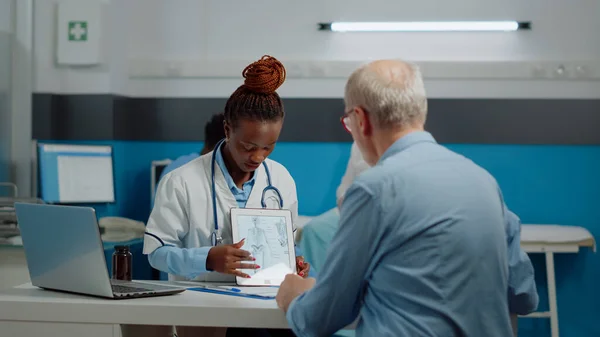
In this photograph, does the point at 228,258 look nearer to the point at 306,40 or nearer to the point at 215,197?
the point at 215,197

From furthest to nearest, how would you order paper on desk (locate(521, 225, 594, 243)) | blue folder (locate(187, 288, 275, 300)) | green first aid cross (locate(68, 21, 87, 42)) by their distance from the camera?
1. green first aid cross (locate(68, 21, 87, 42))
2. paper on desk (locate(521, 225, 594, 243))
3. blue folder (locate(187, 288, 275, 300))

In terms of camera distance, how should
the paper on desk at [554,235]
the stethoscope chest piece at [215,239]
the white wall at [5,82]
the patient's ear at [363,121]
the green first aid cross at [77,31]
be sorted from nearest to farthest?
the patient's ear at [363,121] < the stethoscope chest piece at [215,239] < the paper on desk at [554,235] < the white wall at [5,82] < the green first aid cross at [77,31]

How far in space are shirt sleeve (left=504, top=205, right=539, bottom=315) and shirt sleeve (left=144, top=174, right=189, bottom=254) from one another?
92cm

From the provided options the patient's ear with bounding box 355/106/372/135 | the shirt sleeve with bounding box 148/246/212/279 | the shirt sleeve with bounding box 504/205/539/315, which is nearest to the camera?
the patient's ear with bounding box 355/106/372/135

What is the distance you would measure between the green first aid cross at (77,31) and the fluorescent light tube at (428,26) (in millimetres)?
1428

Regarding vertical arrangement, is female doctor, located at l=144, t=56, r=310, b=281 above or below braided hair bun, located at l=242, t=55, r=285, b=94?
below

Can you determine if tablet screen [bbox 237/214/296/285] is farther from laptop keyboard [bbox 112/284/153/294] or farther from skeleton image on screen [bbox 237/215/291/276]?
laptop keyboard [bbox 112/284/153/294]

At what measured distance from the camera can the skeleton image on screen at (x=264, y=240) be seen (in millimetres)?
2199

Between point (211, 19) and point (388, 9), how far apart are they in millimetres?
1110

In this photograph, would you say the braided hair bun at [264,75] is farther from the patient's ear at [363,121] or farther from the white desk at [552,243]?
the white desk at [552,243]

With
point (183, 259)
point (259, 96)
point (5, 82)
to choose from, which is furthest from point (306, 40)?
point (183, 259)

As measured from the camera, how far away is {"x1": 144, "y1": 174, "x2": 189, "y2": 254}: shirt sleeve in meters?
2.22

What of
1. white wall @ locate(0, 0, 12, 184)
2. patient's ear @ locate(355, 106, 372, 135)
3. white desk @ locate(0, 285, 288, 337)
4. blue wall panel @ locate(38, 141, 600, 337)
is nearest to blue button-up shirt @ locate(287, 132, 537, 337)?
patient's ear @ locate(355, 106, 372, 135)

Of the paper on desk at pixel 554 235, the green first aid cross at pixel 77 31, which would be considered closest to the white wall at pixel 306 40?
the green first aid cross at pixel 77 31
